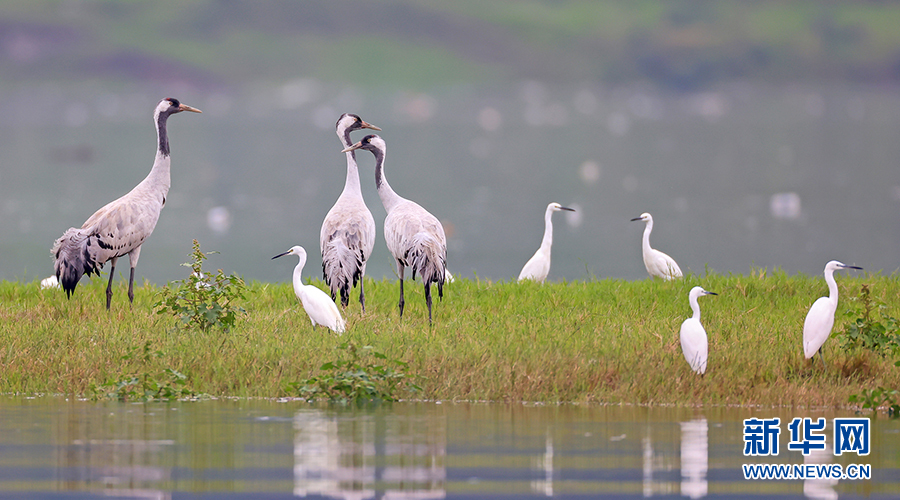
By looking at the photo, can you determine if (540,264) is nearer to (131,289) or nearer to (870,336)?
(131,289)

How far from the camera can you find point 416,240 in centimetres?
1447

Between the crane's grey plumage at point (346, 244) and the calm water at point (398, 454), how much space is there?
5.02 metres

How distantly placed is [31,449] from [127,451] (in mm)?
737

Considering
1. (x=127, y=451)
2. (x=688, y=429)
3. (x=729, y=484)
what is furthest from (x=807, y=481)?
(x=127, y=451)

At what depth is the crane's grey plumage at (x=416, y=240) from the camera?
47.1 feet

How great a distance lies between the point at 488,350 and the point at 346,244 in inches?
160

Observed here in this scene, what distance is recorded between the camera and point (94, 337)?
13.1 m

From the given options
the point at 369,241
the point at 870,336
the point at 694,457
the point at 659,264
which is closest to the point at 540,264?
the point at 659,264

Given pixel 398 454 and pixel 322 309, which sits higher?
pixel 322 309

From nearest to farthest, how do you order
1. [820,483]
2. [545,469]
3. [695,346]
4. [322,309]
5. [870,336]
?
[820,483] → [545,469] → [695,346] → [870,336] → [322,309]

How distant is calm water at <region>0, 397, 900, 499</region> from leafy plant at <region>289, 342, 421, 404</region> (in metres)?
0.32

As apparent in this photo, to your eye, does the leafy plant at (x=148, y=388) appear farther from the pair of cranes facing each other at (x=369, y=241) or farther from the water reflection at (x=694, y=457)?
the water reflection at (x=694, y=457)

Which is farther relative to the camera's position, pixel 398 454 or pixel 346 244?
pixel 346 244

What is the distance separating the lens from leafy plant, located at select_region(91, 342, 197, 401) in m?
10.6
